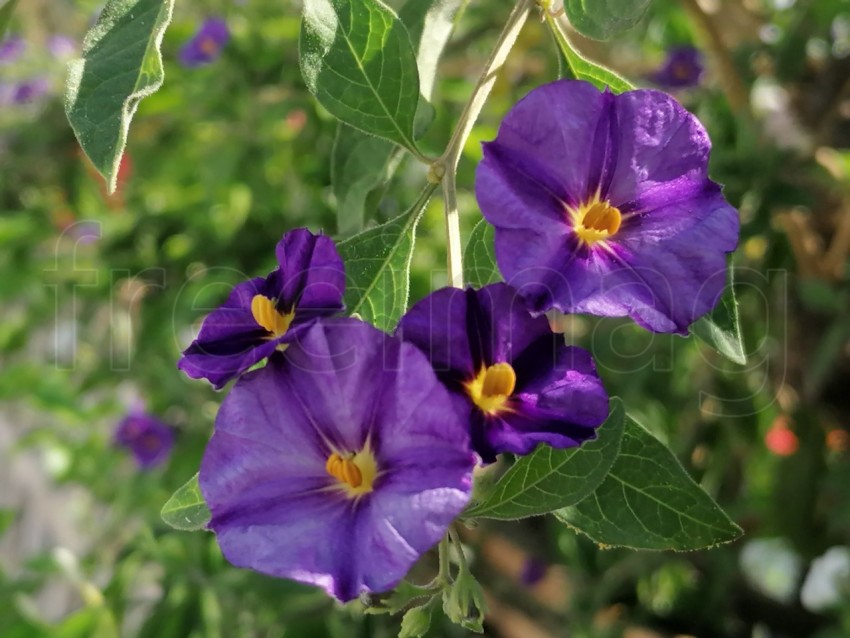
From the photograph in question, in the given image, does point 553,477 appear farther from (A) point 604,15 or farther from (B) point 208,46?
(B) point 208,46

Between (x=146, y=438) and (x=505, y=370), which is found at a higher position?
(x=505, y=370)

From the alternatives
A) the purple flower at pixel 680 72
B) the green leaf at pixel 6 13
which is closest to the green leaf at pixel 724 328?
the green leaf at pixel 6 13

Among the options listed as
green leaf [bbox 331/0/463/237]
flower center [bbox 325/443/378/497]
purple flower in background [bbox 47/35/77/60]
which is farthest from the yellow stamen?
flower center [bbox 325/443/378/497]

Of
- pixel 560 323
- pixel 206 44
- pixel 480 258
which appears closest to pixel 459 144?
pixel 480 258

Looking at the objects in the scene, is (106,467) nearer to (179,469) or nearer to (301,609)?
(179,469)

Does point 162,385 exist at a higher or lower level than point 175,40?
lower

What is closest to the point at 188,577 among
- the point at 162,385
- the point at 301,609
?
the point at 301,609
